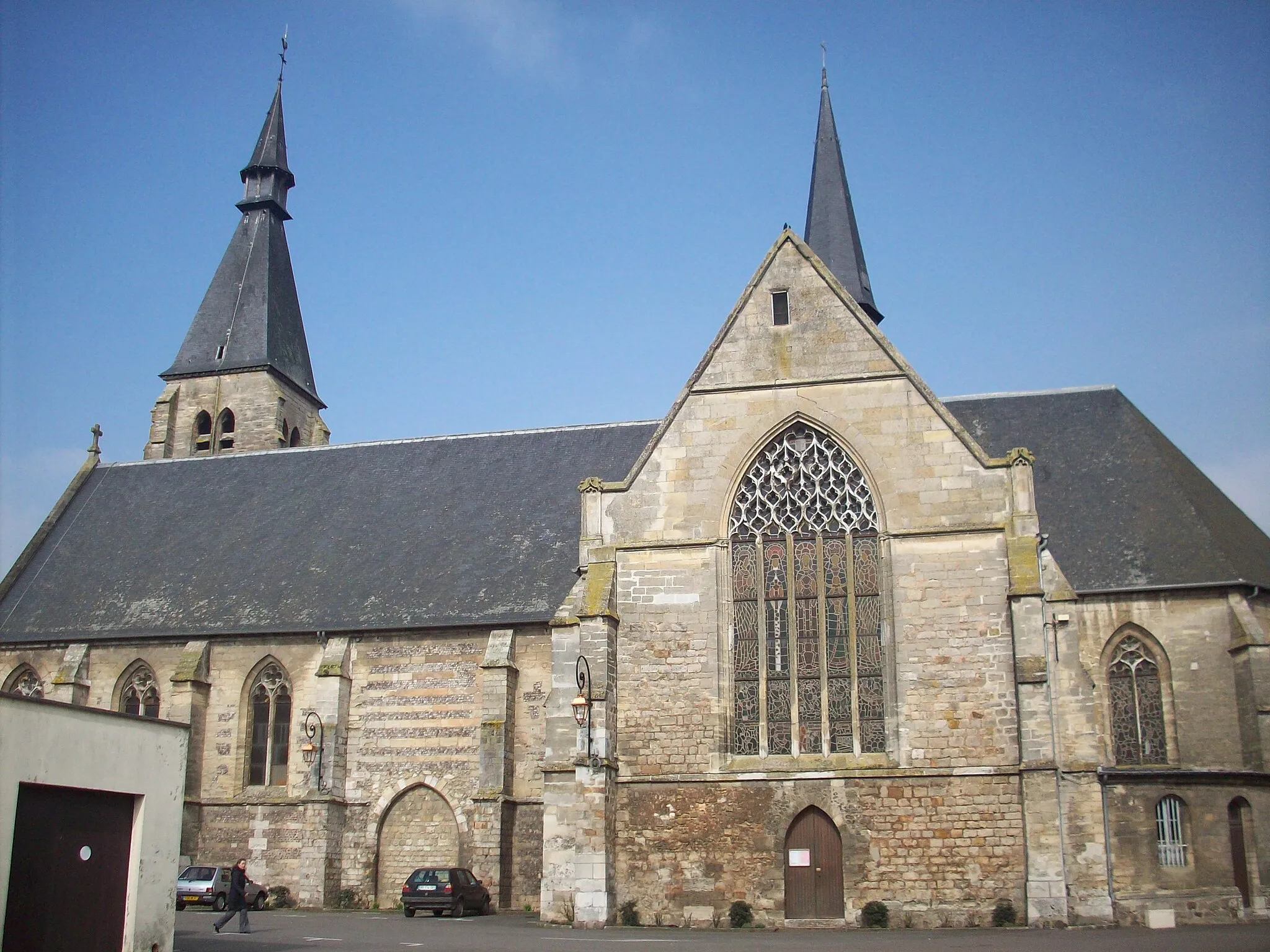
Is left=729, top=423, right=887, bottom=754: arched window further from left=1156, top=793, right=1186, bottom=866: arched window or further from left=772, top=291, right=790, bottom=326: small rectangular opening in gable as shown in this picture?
left=1156, top=793, right=1186, bottom=866: arched window

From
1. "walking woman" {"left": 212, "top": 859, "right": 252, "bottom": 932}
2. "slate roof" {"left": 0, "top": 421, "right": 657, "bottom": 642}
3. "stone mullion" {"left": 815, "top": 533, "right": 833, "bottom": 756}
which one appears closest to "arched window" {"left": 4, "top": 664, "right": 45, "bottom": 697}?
"slate roof" {"left": 0, "top": 421, "right": 657, "bottom": 642}

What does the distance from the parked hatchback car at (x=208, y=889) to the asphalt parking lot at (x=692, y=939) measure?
4.13 meters

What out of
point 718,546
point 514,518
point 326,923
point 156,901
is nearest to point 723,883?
point 718,546

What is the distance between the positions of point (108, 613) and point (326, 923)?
12.4m

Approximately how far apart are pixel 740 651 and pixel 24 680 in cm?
1898

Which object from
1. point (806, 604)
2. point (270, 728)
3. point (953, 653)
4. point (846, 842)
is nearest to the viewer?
point (846, 842)

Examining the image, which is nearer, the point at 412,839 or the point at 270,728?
the point at 412,839

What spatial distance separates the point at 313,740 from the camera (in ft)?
88.3

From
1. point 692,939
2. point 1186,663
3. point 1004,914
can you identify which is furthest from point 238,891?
point 1186,663

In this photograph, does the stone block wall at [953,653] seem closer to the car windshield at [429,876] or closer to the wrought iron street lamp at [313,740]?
the car windshield at [429,876]

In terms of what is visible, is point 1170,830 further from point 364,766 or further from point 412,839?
point 364,766

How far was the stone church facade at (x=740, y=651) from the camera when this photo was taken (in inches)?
776

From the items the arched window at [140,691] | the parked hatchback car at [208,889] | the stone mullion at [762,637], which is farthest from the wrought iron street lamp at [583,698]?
the arched window at [140,691]

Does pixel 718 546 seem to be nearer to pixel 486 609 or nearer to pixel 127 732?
pixel 486 609
